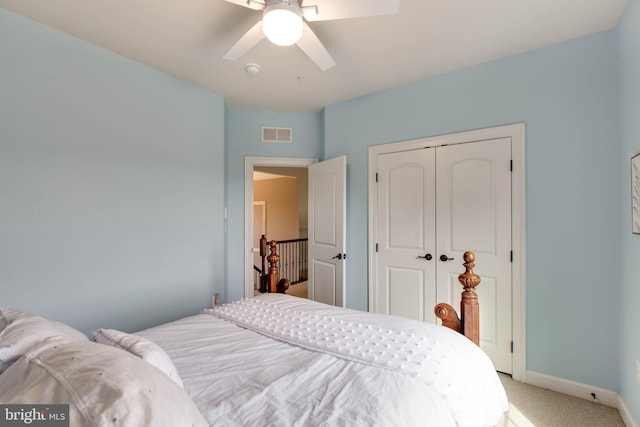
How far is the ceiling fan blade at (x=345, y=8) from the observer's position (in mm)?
1526

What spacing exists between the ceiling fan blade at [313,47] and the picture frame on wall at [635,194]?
1.93 m

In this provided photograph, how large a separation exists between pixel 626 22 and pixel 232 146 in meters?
3.57

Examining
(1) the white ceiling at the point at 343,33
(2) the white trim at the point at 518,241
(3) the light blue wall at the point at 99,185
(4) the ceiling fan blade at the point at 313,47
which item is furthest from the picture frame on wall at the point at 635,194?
(3) the light blue wall at the point at 99,185

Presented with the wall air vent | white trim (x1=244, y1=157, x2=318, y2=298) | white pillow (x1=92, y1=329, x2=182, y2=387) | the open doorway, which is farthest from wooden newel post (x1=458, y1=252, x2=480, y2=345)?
the open doorway

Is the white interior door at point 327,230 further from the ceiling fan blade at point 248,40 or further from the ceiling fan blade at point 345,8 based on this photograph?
the ceiling fan blade at point 345,8

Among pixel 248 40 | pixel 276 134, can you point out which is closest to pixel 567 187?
pixel 248 40

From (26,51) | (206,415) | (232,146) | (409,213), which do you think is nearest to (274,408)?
(206,415)

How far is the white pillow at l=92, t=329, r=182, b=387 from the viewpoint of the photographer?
97 centimetres

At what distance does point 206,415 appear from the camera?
94 centimetres

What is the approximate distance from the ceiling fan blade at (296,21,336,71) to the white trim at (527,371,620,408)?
2.86 metres

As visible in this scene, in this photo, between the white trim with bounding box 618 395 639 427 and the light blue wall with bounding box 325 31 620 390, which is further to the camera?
the light blue wall with bounding box 325 31 620 390

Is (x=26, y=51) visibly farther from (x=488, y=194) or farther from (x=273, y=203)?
(x=273, y=203)

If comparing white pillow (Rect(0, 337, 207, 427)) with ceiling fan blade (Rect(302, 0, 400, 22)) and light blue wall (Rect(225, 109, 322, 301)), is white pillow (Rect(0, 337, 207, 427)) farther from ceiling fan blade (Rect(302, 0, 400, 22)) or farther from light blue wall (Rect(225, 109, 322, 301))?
light blue wall (Rect(225, 109, 322, 301))

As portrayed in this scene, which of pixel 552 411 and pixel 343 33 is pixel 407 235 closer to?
pixel 552 411
